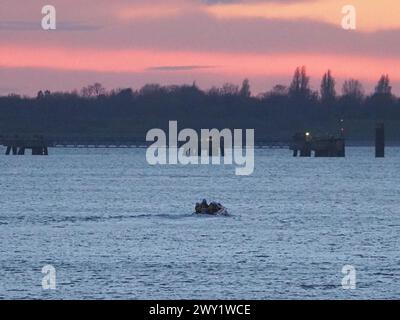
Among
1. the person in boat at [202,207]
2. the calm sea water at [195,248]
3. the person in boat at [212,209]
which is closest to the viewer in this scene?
the calm sea water at [195,248]

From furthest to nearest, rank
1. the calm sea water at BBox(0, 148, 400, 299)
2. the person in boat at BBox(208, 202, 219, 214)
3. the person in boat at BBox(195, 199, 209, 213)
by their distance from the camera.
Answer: the person in boat at BBox(208, 202, 219, 214) → the person in boat at BBox(195, 199, 209, 213) → the calm sea water at BBox(0, 148, 400, 299)

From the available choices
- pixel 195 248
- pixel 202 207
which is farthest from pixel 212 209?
pixel 195 248

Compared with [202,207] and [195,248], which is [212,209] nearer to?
[202,207]

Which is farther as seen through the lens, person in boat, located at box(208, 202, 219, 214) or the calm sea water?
person in boat, located at box(208, 202, 219, 214)

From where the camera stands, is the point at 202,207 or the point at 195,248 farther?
the point at 202,207

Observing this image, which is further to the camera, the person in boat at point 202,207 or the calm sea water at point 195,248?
the person in boat at point 202,207

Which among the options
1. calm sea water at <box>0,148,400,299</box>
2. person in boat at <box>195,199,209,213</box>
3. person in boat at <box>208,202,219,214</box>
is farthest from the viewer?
person in boat at <box>208,202,219,214</box>

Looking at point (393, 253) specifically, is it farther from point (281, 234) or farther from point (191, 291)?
point (191, 291)

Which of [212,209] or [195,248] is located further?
[212,209]

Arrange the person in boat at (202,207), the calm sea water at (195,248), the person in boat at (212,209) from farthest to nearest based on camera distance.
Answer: the person in boat at (212,209), the person in boat at (202,207), the calm sea water at (195,248)

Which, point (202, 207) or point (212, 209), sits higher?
A: point (202, 207)

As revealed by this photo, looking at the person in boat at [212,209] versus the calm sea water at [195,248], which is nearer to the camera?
the calm sea water at [195,248]
